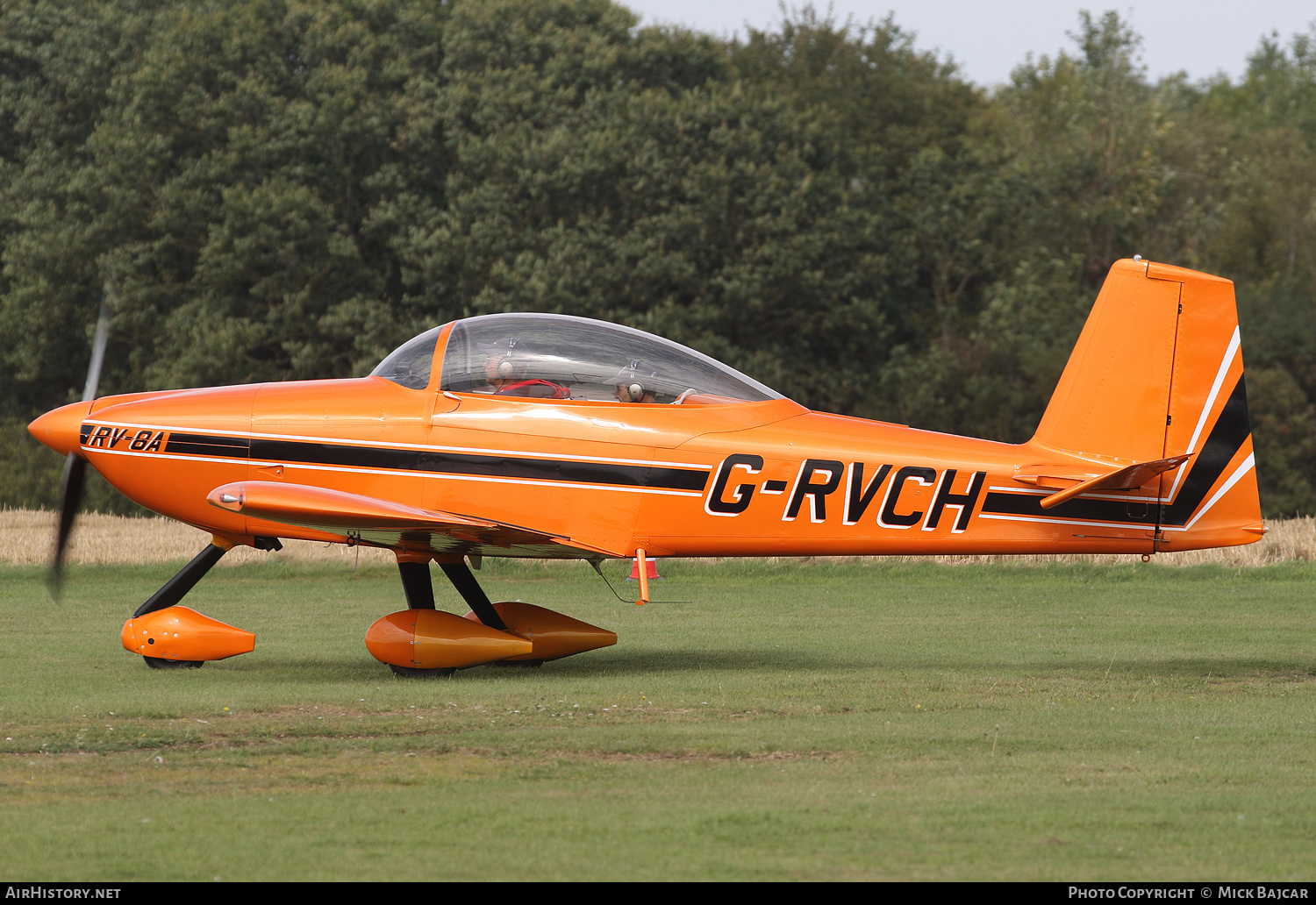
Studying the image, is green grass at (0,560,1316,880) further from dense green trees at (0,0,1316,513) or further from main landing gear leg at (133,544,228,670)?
dense green trees at (0,0,1316,513)

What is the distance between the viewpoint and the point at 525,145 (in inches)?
1465

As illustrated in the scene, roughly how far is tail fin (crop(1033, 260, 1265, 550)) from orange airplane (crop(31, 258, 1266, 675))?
0.05 feet

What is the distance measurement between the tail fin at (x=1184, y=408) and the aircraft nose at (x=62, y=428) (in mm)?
7358

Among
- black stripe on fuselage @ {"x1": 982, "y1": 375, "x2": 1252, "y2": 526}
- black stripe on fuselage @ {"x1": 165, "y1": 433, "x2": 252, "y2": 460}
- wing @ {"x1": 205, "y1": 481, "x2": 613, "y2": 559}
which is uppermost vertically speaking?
black stripe on fuselage @ {"x1": 982, "y1": 375, "x2": 1252, "y2": 526}

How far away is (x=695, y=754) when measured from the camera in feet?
22.4

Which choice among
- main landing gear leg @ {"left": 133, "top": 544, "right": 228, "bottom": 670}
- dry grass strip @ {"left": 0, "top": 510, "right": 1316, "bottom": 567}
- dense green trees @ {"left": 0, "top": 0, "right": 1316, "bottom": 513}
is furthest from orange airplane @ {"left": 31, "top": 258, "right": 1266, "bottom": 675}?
dense green trees @ {"left": 0, "top": 0, "right": 1316, "bottom": 513}

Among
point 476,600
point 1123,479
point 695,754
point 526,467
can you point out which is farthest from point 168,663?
point 1123,479

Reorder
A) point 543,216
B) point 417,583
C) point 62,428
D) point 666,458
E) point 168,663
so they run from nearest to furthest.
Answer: point 666,458
point 168,663
point 62,428
point 417,583
point 543,216

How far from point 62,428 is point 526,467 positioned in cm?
351

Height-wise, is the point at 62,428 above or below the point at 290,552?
above

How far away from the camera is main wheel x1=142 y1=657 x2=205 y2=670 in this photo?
32.0ft

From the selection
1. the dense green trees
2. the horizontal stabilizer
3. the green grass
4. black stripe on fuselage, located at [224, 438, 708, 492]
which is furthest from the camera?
the dense green trees

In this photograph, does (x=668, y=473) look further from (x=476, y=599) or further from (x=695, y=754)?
(x=695, y=754)

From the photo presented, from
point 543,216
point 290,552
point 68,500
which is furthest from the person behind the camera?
point 543,216
